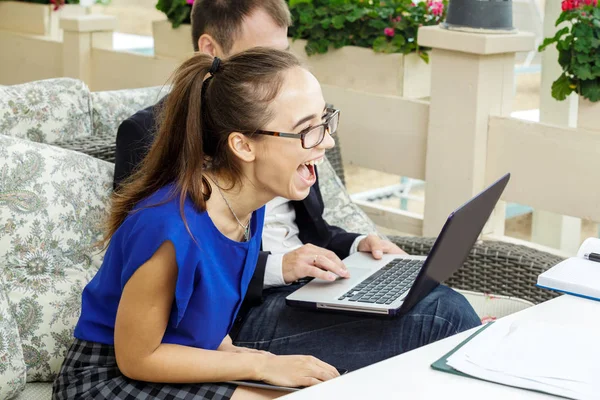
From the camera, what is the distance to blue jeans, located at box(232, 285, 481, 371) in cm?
187

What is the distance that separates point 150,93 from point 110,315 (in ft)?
3.58

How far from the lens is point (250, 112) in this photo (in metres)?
1.60

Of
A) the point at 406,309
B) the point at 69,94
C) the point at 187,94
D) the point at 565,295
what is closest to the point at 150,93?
the point at 69,94

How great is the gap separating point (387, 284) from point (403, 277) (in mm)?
59

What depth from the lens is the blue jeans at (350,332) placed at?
1.87 m

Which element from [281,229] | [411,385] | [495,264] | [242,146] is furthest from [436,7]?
[411,385]

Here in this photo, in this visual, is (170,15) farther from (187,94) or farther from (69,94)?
(187,94)

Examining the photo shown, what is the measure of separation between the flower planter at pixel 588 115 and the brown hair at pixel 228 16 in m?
0.91

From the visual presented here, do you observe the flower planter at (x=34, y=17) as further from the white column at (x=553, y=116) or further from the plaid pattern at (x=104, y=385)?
the plaid pattern at (x=104, y=385)

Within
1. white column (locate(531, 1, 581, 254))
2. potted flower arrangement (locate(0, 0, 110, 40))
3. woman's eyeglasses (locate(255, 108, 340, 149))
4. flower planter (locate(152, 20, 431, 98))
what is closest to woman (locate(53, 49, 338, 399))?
woman's eyeglasses (locate(255, 108, 340, 149))

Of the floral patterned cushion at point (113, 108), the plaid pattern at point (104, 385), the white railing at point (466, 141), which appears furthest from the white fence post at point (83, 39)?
the plaid pattern at point (104, 385)

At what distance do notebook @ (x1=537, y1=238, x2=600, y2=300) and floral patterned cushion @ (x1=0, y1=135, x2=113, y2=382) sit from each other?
94 centimetres

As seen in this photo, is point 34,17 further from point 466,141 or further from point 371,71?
point 466,141

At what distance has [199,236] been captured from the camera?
156 cm
